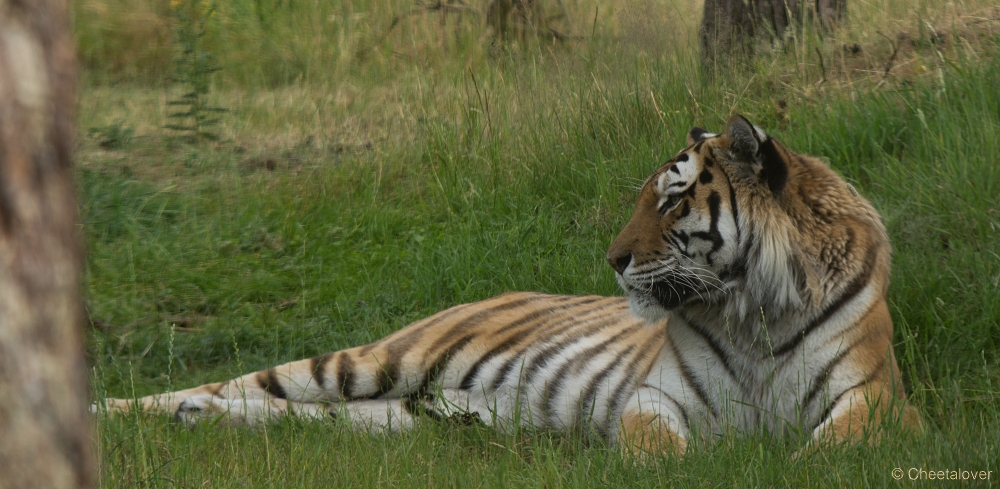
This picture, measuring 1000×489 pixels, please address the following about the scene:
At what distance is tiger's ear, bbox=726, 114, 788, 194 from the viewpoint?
3.38m

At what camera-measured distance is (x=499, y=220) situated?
19.0ft

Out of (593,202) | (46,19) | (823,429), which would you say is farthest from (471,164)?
(46,19)

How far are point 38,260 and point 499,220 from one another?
4.71m

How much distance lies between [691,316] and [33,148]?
285 centimetres

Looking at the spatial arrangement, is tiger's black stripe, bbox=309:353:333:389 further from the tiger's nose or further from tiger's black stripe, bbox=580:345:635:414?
the tiger's nose

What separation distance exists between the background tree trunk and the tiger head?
Answer: 3088mm

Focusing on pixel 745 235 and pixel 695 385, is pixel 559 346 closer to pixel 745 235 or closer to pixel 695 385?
pixel 695 385

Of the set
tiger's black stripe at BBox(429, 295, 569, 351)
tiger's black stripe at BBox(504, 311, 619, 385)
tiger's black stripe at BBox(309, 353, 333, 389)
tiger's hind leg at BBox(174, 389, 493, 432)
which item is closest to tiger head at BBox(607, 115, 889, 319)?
tiger's black stripe at BBox(504, 311, 619, 385)

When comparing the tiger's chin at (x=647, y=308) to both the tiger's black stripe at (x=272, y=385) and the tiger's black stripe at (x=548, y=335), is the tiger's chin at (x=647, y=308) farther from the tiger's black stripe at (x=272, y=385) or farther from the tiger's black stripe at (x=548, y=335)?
the tiger's black stripe at (x=272, y=385)

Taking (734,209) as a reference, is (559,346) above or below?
below

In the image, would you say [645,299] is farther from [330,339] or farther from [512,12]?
[512,12]

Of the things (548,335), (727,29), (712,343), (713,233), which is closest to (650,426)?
(712,343)

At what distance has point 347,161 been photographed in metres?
7.07

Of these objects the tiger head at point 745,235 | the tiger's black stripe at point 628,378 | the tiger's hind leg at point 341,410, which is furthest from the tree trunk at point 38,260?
the tiger's black stripe at point 628,378
